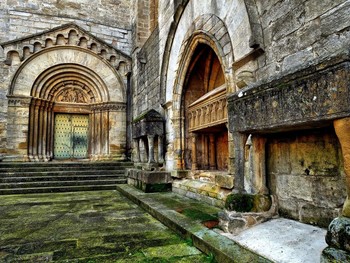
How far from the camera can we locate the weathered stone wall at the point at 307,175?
6.42 feet

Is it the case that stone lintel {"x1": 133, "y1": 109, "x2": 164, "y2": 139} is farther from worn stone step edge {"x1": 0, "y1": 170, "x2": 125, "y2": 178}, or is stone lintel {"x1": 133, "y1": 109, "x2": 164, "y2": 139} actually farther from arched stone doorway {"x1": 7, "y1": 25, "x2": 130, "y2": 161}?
arched stone doorway {"x1": 7, "y1": 25, "x2": 130, "y2": 161}

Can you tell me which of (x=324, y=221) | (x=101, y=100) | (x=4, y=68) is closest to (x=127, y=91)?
(x=101, y=100)

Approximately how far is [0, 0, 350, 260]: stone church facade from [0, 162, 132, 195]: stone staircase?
0.97 m

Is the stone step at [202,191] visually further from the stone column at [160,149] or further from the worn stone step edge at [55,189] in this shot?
the worn stone step edge at [55,189]

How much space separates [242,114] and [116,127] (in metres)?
7.51

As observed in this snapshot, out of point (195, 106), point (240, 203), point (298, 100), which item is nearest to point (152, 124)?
point (195, 106)

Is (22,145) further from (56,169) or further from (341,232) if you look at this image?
(341,232)

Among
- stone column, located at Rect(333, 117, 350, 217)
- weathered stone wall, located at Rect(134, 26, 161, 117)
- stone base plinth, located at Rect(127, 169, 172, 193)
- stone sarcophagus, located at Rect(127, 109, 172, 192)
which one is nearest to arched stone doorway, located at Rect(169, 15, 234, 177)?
stone base plinth, located at Rect(127, 169, 172, 193)

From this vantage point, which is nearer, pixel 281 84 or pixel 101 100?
pixel 281 84

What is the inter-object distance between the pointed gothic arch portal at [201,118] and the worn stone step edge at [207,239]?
6.43 ft

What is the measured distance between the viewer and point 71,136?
9672 millimetres

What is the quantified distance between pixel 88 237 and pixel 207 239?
1258 millimetres

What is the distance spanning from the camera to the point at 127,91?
9578mm

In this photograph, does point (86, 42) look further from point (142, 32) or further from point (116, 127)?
point (116, 127)
